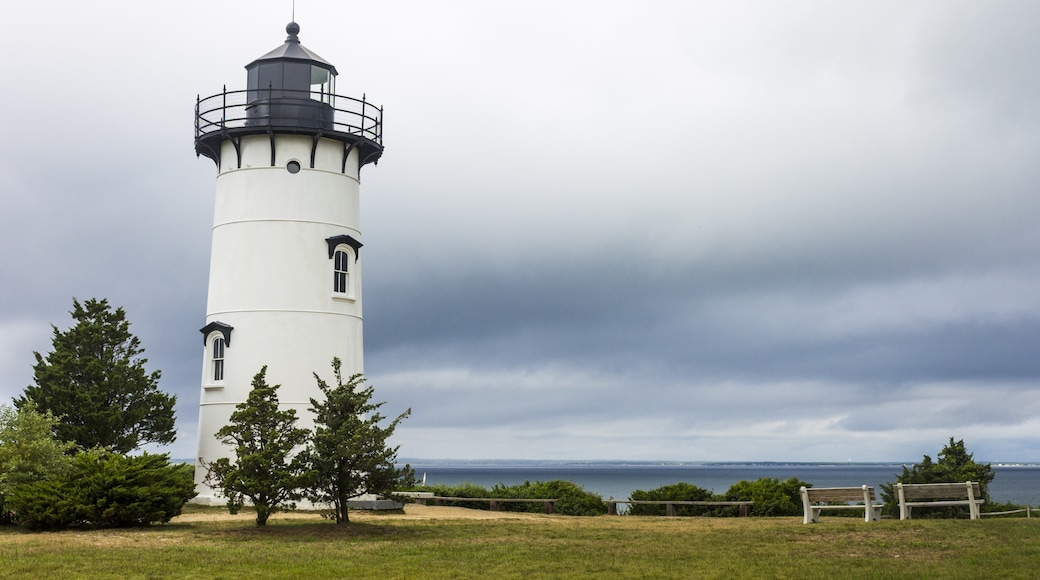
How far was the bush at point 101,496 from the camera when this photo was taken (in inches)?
762

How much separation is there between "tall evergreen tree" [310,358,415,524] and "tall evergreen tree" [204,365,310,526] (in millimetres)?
438

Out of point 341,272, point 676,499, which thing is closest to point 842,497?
point 676,499

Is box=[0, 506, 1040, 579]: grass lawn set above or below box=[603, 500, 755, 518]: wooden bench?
below

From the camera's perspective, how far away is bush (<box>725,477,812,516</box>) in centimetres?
2577

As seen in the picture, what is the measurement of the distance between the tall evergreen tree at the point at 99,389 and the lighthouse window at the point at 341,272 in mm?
5399

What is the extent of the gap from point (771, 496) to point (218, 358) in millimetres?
14779

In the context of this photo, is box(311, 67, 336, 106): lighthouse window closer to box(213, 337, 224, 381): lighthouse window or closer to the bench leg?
box(213, 337, 224, 381): lighthouse window

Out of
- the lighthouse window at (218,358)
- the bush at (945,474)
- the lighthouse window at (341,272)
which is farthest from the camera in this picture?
the lighthouse window at (341,272)

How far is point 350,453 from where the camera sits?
1969 cm

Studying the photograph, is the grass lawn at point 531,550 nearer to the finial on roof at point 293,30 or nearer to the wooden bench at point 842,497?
the wooden bench at point 842,497

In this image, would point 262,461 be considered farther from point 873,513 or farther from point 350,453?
point 873,513

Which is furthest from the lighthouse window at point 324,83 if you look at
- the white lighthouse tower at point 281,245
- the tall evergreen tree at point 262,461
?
the tall evergreen tree at point 262,461

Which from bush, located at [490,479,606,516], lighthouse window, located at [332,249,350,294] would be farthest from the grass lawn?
lighthouse window, located at [332,249,350,294]

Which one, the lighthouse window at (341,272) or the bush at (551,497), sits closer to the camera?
the bush at (551,497)
